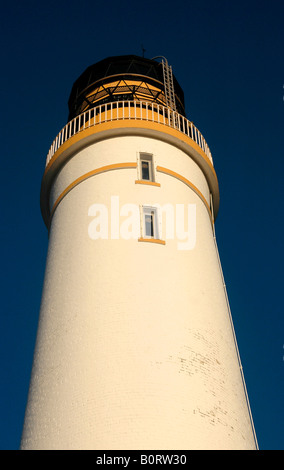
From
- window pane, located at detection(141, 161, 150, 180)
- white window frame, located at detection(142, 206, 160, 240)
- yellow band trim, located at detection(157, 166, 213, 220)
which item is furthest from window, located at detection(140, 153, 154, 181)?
white window frame, located at detection(142, 206, 160, 240)

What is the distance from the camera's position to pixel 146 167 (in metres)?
15.6

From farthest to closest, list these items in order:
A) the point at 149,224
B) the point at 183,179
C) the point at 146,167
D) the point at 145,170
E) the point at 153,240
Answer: the point at 183,179
the point at 146,167
the point at 145,170
the point at 149,224
the point at 153,240

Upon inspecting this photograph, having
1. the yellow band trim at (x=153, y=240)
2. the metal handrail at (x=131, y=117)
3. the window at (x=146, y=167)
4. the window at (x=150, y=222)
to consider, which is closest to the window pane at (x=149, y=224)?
the window at (x=150, y=222)

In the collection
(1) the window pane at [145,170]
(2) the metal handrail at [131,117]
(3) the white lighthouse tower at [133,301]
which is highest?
(2) the metal handrail at [131,117]

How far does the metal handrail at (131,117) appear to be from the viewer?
54.9 feet

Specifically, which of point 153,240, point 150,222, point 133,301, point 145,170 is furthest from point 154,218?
point 133,301

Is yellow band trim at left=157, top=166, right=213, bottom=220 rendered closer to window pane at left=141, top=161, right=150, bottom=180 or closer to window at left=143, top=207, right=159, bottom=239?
window pane at left=141, top=161, right=150, bottom=180

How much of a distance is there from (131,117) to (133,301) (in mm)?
6316

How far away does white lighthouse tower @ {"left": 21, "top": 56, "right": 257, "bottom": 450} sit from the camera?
1102 cm

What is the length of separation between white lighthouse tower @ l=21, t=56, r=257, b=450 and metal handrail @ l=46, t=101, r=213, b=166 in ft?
0.23

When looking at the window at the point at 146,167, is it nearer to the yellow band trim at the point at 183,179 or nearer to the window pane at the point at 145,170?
the window pane at the point at 145,170

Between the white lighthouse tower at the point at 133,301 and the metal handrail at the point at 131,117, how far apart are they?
0.07m

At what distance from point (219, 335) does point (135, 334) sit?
2.27 meters

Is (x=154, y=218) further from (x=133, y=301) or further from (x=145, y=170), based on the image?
(x=133, y=301)
